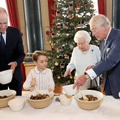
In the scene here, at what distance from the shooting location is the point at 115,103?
4.39ft

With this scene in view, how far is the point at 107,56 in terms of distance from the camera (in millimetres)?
1443

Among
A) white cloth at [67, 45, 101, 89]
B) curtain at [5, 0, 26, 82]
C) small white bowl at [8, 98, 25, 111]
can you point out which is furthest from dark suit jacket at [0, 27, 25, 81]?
curtain at [5, 0, 26, 82]

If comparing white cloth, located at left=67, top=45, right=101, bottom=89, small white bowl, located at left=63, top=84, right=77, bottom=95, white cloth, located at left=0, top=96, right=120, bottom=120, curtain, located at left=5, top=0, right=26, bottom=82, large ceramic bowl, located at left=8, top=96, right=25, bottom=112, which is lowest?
white cloth, located at left=0, top=96, right=120, bottom=120

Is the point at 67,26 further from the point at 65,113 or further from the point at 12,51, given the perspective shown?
the point at 65,113

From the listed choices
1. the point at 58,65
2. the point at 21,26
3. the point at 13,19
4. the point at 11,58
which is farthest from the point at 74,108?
the point at 21,26

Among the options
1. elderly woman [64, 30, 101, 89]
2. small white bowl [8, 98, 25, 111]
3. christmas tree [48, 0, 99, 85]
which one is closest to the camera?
small white bowl [8, 98, 25, 111]

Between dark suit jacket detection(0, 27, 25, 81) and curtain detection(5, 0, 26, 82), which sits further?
curtain detection(5, 0, 26, 82)

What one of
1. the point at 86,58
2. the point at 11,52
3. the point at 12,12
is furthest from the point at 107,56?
the point at 12,12

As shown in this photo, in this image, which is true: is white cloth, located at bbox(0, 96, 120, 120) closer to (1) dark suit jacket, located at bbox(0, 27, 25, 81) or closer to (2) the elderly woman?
(1) dark suit jacket, located at bbox(0, 27, 25, 81)

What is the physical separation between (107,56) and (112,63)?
90mm

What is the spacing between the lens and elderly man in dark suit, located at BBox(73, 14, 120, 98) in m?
1.41

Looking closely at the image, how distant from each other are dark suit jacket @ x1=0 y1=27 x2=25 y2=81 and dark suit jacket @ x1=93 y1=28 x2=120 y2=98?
1202 mm

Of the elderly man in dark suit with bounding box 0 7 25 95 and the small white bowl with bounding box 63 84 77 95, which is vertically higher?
the elderly man in dark suit with bounding box 0 7 25 95

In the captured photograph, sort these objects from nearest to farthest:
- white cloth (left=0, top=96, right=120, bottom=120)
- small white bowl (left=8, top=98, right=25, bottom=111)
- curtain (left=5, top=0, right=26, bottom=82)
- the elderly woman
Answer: white cloth (left=0, top=96, right=120, bottom=120), small white bowl (left=8, top=98, right=25, bottom=111), the elderly woman, curtain (left=5, top=0, right=26, bottom=82)
